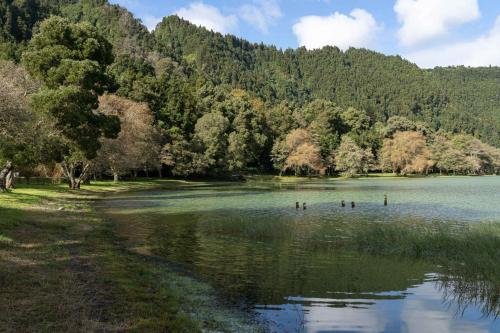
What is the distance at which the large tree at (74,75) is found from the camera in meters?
42.3

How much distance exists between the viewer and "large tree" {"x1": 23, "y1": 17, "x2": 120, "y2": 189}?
139ft

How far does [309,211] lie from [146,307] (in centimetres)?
2628

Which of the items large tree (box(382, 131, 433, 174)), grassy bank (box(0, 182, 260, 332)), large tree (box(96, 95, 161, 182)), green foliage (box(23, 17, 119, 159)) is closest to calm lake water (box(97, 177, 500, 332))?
grassy bank (box(0, 182, 260, 332))

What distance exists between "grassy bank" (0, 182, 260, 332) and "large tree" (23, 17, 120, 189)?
2399 cm

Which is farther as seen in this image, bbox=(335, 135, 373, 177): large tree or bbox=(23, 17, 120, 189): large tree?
bbox=(335, 135, 373, 177): large tree

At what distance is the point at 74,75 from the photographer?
43.6 metres

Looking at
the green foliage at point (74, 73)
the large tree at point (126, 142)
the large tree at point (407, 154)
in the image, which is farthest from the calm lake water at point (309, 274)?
the large tree at point (407, 154)

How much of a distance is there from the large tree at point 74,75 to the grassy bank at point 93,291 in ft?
78.7

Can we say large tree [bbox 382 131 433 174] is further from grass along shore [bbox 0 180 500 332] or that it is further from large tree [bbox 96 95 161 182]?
grass along shore [bbox 0 180 500 332]

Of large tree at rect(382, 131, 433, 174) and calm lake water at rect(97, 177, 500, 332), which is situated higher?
large tree at rect(382, 131, 433, 174)

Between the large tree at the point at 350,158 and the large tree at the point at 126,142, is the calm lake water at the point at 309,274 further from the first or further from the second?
the large tree at the point at 350,158

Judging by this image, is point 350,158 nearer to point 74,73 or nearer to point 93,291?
point 74,73

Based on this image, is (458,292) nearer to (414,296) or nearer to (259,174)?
(414,296)

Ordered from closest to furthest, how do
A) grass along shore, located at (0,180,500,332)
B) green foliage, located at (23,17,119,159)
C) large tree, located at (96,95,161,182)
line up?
grass along shore, located at (0,180,500,332) < green foliage, located at (23,17,119,159) < large tree, located at (96,95,161,182)
